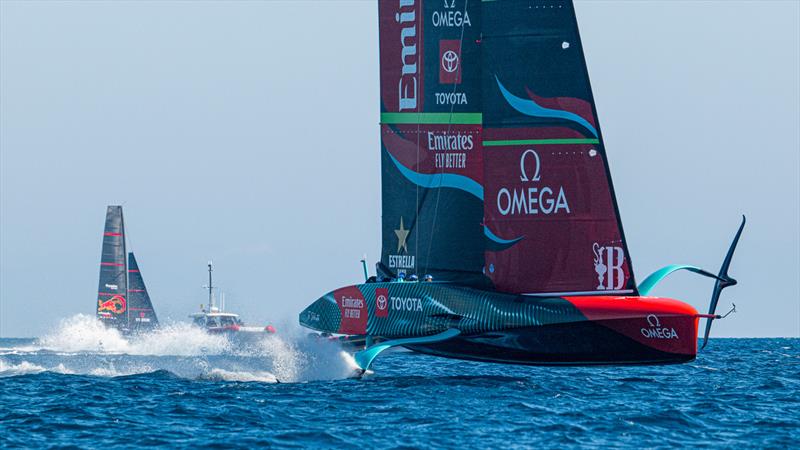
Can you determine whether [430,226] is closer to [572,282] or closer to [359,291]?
[359,291]

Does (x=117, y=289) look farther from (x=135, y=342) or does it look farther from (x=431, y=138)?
(x=431, y=138)

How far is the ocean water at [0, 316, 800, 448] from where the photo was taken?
15547 millimetres

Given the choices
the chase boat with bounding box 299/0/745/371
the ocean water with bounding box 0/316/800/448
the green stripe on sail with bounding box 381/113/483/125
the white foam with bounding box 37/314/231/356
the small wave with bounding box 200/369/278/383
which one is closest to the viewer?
the ocean water with bounding box 0/316/800/448

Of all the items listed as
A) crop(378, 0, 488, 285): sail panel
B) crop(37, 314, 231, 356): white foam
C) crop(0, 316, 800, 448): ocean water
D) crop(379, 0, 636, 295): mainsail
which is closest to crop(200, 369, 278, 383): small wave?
crop(0, 316, 800, 448): ocean water

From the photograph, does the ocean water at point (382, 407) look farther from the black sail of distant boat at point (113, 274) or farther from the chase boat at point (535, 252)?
the black sail of distant boat at point (113, 274)

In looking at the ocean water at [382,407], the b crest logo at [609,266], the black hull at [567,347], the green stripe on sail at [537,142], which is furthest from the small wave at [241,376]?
the b crest logo at [609,266]

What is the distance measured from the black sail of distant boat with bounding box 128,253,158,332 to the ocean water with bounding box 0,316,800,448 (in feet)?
83.7

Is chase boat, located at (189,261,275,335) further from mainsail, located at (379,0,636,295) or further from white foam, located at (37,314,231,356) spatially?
mainsail, located at (379,0,636,295)

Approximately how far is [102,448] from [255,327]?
54862 millimetres

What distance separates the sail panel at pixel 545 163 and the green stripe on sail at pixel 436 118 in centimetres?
228

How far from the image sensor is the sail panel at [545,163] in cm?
2156

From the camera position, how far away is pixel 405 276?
25016 millimetres

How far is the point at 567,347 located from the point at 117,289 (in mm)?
35145

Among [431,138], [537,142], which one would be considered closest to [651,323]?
[537,142]
